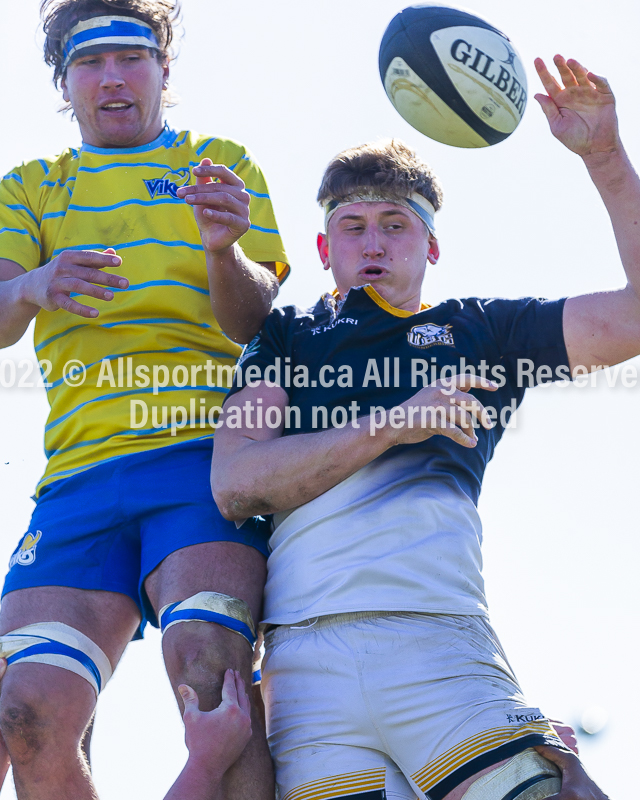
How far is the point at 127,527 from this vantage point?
454cm

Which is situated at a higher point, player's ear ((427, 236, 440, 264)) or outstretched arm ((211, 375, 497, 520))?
player's ear ((427, 236, 440, 264))

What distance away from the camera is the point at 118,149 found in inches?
210

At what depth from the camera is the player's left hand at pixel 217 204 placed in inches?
178

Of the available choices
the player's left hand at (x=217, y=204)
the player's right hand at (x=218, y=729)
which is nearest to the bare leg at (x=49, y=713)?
the player's right hand at (x=218, y=729)

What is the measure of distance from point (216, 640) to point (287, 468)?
0.72m

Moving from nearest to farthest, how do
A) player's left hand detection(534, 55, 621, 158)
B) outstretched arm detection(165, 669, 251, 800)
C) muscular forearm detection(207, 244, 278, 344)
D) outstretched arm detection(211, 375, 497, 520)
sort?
outstretched arm detection(165, 669, 251, 800), outstretched arm detection(211, 375, 497, 520), player's left hand detection(534, 55, 621, 158), muscular forearm detection(207, 244, 278, 344)

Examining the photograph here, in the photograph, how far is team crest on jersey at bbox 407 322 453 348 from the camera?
4.53m

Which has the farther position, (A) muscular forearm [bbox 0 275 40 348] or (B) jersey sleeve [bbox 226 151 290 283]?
(B) jersey sleeve [bbox 226 151 290 283]

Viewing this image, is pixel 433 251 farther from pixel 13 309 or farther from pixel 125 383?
pixel 13 309

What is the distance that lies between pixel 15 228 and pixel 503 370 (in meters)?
2.40

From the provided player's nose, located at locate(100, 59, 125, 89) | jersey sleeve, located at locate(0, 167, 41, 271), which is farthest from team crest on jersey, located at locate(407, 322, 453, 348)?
player's nose, located at locate(100, 59, 125, 89)

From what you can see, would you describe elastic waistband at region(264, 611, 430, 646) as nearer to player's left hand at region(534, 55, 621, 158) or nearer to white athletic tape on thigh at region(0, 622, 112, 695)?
white athletic tape on thigh at region(0, 622, 112, 695)

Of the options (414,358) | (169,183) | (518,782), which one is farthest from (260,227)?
(518,782)

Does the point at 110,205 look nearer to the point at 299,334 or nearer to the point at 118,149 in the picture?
the point at 118,149
